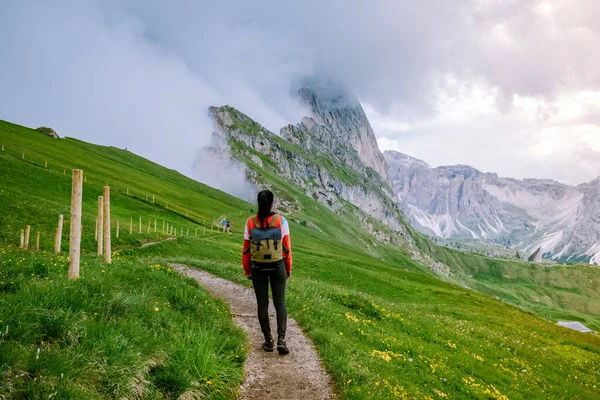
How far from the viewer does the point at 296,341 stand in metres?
13.1

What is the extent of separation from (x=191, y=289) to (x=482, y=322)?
33074 millimetres

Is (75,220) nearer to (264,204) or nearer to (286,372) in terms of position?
(264,204)

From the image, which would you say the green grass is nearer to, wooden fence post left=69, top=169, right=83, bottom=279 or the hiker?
the hiker

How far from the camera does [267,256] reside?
11.0m

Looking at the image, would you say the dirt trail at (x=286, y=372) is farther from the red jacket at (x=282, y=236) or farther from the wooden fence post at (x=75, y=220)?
the wooden fence post at (x=75, y=220)

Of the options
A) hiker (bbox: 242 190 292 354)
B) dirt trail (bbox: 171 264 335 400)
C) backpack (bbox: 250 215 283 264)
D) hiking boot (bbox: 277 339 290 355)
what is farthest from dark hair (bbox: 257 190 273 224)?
dirt trail (bbox: 171 264 335 400)

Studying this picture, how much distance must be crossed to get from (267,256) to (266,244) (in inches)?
14.4

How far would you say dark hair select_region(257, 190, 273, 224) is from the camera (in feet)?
35.9

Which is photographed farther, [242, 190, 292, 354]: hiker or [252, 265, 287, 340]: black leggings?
[252, 265, 287, 340]: black leggings

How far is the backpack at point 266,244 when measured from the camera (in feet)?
35.8

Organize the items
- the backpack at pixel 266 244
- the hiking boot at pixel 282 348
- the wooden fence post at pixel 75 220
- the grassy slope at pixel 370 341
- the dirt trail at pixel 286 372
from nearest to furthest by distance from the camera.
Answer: the dirt trail at pixel 286 372 → the grassy slope at pixel 370 341 → the backpack at pixel 266 244 → the hiking boot at pixel 282 348 → the wooden fence post at pixel 75 220

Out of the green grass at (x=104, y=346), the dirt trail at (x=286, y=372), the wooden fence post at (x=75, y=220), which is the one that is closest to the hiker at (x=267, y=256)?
the dirt trail at (x=286, y=372)

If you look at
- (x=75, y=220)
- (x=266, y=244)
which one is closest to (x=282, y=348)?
(x=266, y=244)

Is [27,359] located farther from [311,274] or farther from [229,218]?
[229,218]
